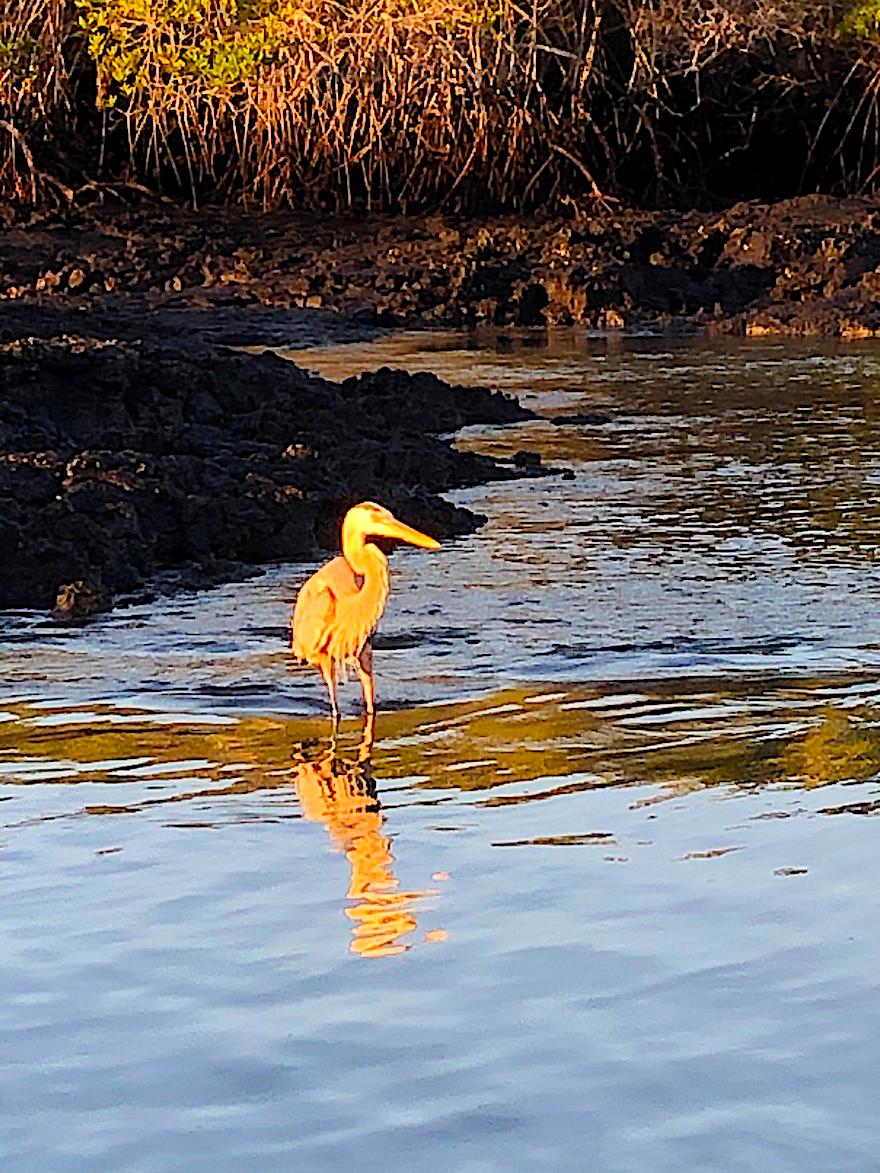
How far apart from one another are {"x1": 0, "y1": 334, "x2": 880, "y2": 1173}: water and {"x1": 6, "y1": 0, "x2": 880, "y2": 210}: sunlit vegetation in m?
16.8

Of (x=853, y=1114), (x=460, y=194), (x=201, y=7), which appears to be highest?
(x=201, y=7)

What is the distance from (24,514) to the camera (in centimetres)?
1052

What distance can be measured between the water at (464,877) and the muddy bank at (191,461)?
45 cm

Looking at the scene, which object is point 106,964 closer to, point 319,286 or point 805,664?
point 805,664

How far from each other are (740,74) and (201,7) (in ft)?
20.9

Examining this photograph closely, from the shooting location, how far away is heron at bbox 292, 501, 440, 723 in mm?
7691

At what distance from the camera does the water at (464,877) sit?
4.45 metres

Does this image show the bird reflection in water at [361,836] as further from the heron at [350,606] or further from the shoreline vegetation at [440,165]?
the shoreline vegetation at [440,165]

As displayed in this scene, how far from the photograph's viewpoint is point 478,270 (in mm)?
23984

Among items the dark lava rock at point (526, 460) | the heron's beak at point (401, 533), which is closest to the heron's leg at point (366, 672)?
the heron's beak at point (401, 533)

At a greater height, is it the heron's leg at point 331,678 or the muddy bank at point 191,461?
the muddy bank at point 191,461

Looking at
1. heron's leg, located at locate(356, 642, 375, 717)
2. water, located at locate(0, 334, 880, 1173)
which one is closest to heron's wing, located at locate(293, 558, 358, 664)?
heron's leg, located at locate(356, 642, 375, 717)

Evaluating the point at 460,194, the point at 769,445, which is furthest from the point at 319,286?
the point at 769,445

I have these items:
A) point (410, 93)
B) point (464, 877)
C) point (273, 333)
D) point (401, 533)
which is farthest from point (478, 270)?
point (464, 877)
